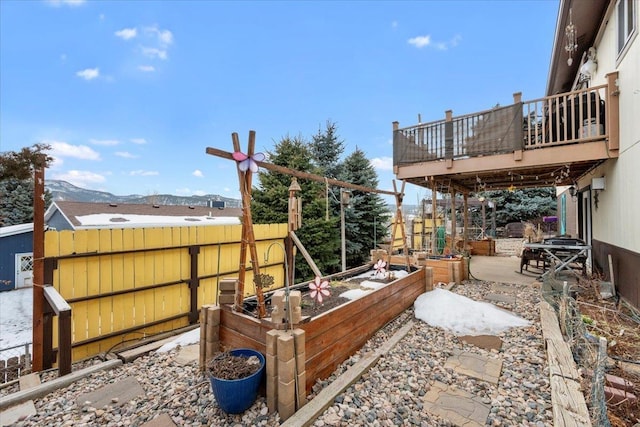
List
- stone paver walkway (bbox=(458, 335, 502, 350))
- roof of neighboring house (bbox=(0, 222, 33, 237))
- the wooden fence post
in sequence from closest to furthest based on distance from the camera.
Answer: stone paver walkway (bbox=(458, 335, 502, 350)), the wooden fence post, roof of neighboring house (bbox=(0, 222, 33, 237))

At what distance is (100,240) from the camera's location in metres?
3.50

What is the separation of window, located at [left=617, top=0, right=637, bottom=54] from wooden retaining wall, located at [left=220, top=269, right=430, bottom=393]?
17.9 ft

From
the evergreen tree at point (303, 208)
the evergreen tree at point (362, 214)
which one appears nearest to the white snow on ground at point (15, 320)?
the evergreen tree at point (303, 208)

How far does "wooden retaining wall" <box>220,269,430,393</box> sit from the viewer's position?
2422 millimetres

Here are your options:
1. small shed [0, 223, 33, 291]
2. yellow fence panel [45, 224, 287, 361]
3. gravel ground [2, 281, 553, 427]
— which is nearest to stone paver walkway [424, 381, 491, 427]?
gravel ground [2, 281, 553, 427]

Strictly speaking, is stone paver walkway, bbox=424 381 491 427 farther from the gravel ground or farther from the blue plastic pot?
the blue plastic pot

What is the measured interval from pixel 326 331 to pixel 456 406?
1.18 meters

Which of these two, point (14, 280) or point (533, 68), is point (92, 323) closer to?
point (14, 280)

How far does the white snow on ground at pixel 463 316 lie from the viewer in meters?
3.77

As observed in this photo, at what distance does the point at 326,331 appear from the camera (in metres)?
2.62

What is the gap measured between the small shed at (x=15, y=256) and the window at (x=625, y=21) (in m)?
18.7

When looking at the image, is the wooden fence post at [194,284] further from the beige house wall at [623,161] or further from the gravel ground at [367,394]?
the beige house wall at [623,161]

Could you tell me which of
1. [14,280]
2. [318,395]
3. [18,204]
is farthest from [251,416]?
[18,204]

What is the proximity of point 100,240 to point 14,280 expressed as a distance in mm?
13163
